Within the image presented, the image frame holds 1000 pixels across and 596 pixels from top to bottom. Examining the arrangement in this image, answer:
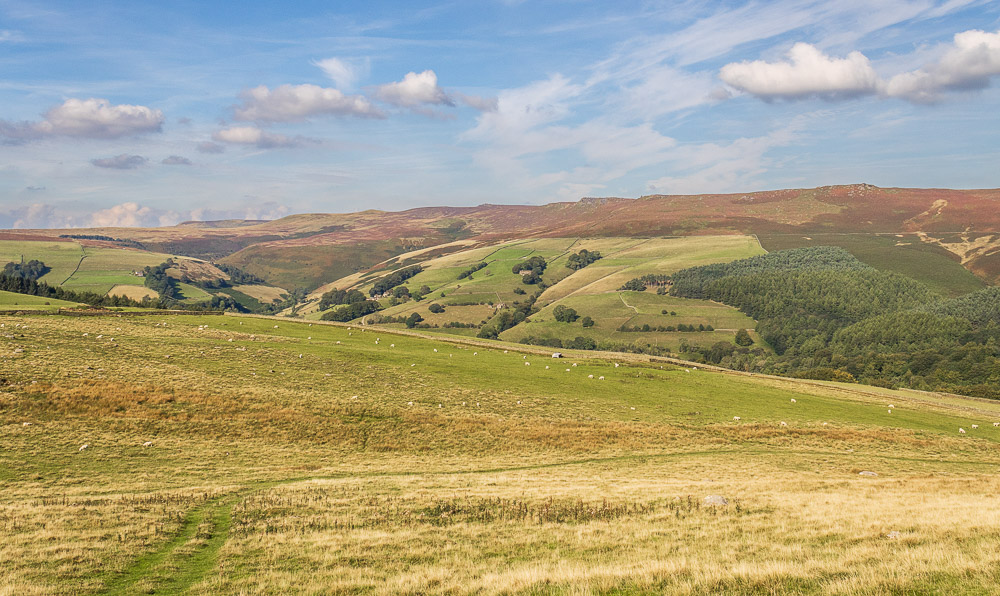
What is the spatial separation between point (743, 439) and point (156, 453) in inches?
1663

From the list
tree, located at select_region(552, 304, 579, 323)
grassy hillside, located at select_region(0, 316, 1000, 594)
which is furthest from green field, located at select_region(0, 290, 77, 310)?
tree, located at select_region(552, 304, 579, 323)

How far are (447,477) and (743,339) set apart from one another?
15026 centimetres

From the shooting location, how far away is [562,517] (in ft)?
67.8

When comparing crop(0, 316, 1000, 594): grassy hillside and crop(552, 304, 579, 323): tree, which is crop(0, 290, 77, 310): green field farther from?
crop(552, 304, 579, 323): tree

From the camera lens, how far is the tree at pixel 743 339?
15725 centimetres

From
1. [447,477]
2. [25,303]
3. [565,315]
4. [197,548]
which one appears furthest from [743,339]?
[25,303]

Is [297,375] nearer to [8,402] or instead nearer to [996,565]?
[8,402]

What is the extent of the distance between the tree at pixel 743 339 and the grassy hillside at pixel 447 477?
9353 cm

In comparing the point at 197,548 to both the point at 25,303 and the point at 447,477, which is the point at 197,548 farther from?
the point at 25,303

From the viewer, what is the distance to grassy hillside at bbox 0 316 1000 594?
14023 millimetres

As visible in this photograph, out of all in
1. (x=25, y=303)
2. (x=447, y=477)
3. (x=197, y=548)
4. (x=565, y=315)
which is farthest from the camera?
(x=565, y=315)

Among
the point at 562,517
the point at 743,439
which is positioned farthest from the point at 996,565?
the point at 743,439

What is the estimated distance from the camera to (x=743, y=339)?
519 feet

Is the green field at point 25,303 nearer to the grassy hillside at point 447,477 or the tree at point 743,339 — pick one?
the grassy hillside at point 447,477
